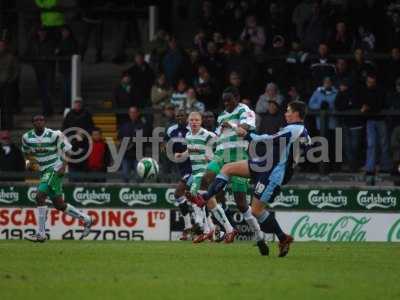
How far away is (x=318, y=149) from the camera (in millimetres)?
23188

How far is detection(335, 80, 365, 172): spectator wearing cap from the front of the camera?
22.9 meters

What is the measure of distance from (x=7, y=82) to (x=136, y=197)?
425cm

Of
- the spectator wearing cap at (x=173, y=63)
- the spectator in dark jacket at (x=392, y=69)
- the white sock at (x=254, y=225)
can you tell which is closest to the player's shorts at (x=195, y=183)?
the white sock at (x=254, y=225)

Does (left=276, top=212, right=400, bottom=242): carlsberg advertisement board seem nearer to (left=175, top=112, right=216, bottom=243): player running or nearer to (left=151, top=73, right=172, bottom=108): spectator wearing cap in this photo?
(left=175, top=112, right=216, bottom=243): player running

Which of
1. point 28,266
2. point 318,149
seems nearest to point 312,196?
point 318,149

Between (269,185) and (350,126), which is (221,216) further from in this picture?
(269,185)

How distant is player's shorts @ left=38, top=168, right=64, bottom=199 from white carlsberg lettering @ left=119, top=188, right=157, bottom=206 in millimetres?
3790

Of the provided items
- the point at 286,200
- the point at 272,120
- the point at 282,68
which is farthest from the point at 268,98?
the point at 286,200

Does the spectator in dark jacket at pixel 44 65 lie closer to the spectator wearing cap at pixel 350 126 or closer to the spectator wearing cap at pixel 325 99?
the spectator wearing cap at pixel 325 99

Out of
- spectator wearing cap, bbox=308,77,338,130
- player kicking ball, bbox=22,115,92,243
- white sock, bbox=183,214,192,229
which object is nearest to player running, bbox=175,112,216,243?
white sock, bbox=183,214,192,229

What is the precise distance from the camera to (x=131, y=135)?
24.1m

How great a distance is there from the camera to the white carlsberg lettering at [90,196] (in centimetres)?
2388

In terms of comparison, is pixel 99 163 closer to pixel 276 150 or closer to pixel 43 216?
pixel 43 216

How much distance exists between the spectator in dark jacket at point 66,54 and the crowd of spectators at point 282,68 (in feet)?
0.08
